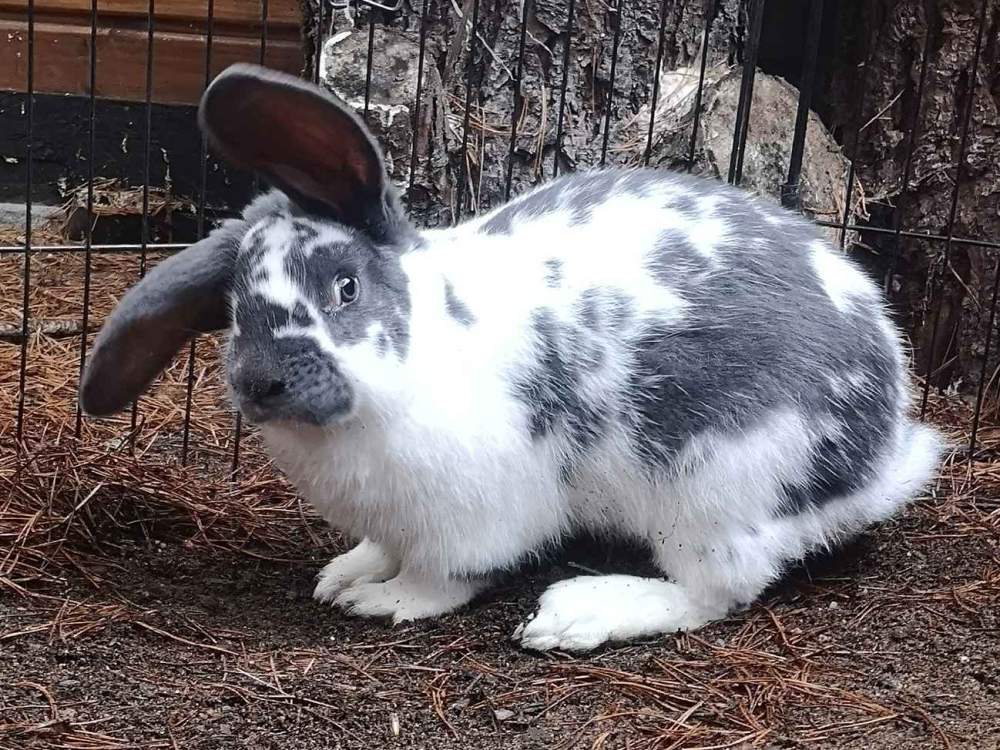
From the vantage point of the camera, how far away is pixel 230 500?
325cm

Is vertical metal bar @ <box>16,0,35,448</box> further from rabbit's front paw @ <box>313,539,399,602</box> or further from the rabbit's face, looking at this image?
rabbit's front paw @ <box>313,539,399,602</box>

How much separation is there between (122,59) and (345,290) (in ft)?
11.7

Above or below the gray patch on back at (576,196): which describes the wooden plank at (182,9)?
below

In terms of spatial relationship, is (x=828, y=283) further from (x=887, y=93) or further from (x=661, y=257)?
(x=887, y=93)

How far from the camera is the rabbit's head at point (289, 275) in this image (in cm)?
226

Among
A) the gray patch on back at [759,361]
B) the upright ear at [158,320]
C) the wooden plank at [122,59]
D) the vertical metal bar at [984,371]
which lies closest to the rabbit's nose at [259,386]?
the upright ear at [158,320]

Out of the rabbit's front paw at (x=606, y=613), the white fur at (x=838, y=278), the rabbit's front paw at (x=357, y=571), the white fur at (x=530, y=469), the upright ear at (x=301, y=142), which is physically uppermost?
the upright ear at (x=301, y=142)

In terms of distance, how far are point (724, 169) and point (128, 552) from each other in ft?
6.54

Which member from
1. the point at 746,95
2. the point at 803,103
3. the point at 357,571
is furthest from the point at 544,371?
the point at 803,103

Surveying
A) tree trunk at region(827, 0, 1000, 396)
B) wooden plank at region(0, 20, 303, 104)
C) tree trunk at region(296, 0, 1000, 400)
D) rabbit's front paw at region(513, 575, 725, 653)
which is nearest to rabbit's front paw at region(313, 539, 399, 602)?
rabbit's front paw at region(513, 575, 725, 653)

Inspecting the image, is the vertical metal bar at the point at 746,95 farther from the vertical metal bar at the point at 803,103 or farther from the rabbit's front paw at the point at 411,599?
the rabbit's front paw at the point at 411,599

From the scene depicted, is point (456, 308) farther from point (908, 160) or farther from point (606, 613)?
point (908, 160)

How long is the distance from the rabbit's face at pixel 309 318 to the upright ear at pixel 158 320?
0.09 meters

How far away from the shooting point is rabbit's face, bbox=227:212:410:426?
7.35ft
